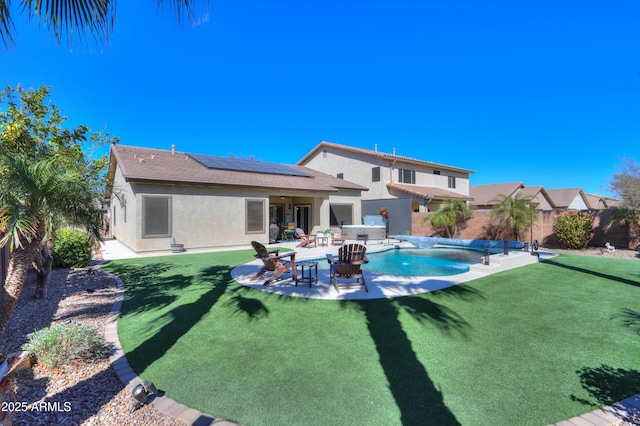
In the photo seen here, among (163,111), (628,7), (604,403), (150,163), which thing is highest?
(163,111)

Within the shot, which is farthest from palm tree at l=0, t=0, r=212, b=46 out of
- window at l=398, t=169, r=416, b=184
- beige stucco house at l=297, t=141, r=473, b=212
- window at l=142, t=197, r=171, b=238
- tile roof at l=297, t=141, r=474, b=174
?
window at l=398, t=169, r=416, b=184

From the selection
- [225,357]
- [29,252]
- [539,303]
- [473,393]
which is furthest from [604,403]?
[29,252]

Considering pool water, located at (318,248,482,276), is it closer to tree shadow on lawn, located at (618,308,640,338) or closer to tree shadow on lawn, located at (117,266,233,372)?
tree shadow on lawn, located at (117,266,233,372)

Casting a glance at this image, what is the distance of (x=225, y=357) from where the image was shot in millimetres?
4484

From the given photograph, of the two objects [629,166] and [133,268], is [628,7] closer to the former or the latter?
[629,166]

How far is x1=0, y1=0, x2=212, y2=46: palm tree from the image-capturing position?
246cm

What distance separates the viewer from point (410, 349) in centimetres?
466

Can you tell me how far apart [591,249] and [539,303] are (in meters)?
12.2

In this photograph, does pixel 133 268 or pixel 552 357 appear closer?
pixel 552 357

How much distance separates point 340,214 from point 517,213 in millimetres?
11931

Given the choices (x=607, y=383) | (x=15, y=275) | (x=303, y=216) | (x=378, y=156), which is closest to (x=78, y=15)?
(x=15, y=275)

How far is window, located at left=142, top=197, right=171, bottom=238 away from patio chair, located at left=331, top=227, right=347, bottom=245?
382 inches

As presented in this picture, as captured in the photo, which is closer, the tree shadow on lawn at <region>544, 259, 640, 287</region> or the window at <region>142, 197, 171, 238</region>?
the tree shadow on lawn at <region>544, 259, 640, 287</region>

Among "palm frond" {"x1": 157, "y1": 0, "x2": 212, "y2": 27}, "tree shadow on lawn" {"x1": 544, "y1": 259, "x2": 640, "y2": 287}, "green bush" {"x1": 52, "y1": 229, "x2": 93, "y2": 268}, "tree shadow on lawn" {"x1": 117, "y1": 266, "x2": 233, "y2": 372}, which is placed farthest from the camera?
"green bush" {"x1": 52, "y1": 229, "x2": 93, "y2": 268}
